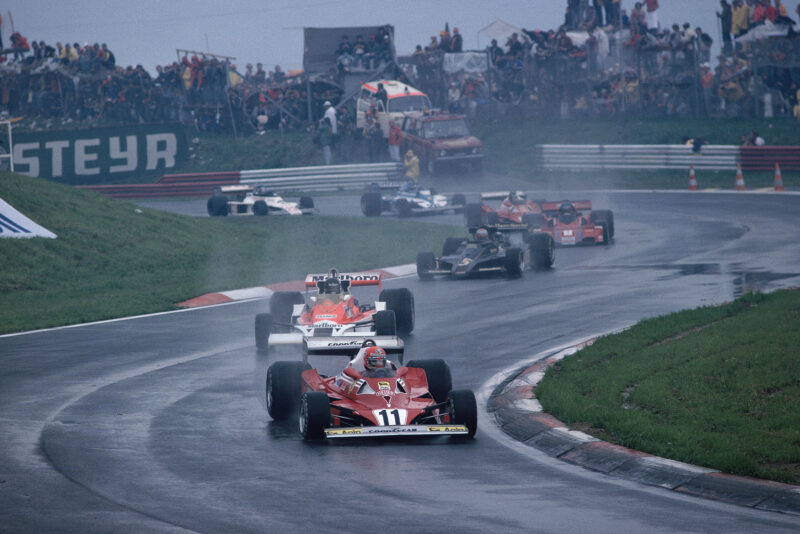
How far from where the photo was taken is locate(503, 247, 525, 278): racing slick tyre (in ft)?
73.4

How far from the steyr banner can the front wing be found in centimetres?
3515

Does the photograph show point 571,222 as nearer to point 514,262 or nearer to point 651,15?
point 514,262

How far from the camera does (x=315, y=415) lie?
1006 cm

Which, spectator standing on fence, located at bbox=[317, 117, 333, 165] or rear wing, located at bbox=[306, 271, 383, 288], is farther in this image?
spectator standing on fence, located at bbox=[317, 117, 333, 165]

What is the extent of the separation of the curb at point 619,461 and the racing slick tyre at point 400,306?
12.4 ft

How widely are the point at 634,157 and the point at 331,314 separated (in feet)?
95.1

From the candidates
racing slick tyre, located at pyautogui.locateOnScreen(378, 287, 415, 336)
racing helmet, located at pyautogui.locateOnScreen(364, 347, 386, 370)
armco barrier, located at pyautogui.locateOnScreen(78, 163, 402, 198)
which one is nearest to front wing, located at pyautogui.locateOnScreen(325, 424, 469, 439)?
racing helmet, located at pyautogui.locateOnScreen(364, 347, 386, 370)

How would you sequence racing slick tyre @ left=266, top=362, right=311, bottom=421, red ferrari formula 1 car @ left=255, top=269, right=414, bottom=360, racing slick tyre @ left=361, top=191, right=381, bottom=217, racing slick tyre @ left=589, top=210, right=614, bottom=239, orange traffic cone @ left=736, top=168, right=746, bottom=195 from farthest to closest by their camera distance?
orange traffic cone @ left=736, top=168, right=746, bottom=195 → racing slick tyre @ left=361, top=191, right=381, bottom=217 → racing slick tyre @ left=589, top=210, right=614, bottom=239 → red ferrari formula 1 car @ left=255, top=269, right=414, bottom=360 → racing slick tyre @ left=266, top=362, right=311, bottom=421

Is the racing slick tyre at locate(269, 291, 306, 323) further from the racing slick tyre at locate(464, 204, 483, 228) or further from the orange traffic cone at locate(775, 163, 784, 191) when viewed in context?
the orange traffic cone at locate(775, 163, 784, 191)

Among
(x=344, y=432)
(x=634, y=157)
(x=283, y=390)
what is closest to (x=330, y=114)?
(x=634, y=157)

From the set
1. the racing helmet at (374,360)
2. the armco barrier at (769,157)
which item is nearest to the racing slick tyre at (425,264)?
the racing helmet at (374,360)

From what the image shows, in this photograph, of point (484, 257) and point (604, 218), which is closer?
point (484, 257)

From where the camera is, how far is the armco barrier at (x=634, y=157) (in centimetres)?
3947

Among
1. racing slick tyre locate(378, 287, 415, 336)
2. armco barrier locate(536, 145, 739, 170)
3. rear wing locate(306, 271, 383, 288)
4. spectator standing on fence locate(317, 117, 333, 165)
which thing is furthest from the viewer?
spectator standing on fence locate(317, 117, 333, 165)
